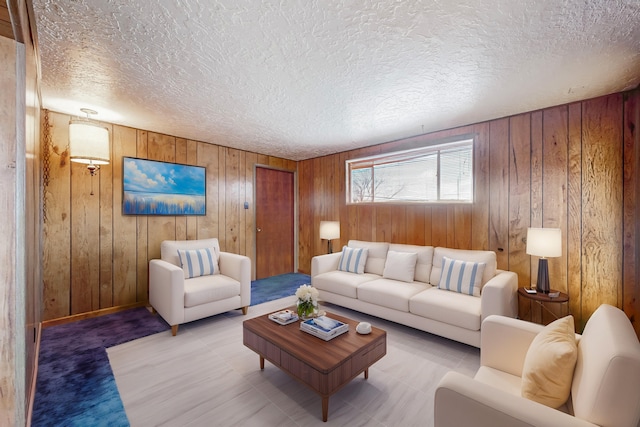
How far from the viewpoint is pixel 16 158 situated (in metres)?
1.17

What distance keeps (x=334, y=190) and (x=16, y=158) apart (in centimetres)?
405

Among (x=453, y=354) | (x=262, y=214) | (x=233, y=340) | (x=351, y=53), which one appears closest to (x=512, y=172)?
(x=453, y=354)

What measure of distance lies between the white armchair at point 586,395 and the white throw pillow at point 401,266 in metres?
1.94

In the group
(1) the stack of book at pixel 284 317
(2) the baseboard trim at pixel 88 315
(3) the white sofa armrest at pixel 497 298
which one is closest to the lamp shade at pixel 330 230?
(1) the stack of book at pixel 284 317

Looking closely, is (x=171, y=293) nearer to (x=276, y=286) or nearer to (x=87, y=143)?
(x=87, y=143)

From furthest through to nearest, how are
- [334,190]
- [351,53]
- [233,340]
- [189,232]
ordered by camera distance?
[334,190] → [189,232] → [233,340] → [351,53]

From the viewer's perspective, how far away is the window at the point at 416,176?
11.5 feet

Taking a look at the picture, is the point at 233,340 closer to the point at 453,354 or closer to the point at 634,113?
the point at 453,354

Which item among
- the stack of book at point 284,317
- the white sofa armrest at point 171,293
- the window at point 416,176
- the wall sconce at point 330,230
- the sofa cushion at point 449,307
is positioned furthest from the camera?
the wall sconce at point 330,230

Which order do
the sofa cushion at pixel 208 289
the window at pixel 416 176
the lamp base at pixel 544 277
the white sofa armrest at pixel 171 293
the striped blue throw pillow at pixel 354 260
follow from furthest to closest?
the striped blue throw pillow at pixel 354 260 → the window at pixel 416 176 → the sofa cushion at pixel 208 289 → the white sofa armrest at pixel 171 293 → the lamp base at pixel 544 277

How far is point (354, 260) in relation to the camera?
3832 mm

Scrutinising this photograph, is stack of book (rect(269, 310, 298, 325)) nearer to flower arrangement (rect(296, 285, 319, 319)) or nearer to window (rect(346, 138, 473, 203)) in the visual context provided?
flower arrangement (rect(296, 285, 319, 319))

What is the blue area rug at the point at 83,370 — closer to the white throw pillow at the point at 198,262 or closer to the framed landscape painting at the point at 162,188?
the white throw pillow at the point at 198,262

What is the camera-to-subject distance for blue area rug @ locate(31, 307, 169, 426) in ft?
5.63
